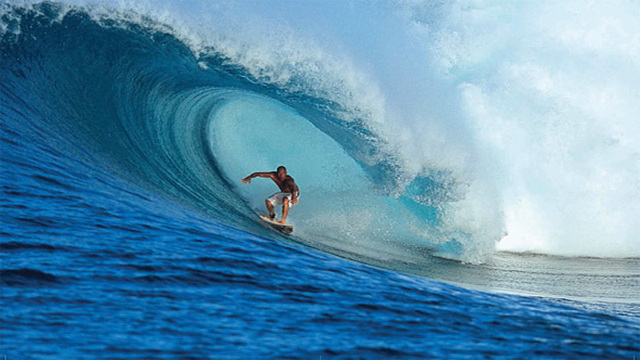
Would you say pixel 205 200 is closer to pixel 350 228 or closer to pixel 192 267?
pixel 350 228

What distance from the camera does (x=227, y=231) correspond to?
23.3 ft

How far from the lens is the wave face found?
383 inches

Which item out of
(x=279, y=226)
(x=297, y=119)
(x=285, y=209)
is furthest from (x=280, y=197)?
(x=297, y=119)

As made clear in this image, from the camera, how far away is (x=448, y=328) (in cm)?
464

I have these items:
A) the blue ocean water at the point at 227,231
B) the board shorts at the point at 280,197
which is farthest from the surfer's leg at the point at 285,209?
the blue ocean water at the point at 227,231

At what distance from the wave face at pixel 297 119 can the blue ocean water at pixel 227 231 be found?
42mm

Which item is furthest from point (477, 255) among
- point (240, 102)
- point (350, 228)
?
point (240, 102)

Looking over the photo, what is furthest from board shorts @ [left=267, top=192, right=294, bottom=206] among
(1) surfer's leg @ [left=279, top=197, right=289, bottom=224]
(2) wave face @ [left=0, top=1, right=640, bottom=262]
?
(2) wave face @ [left=0, top=1, right=640, bottom=262]

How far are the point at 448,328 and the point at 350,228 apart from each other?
218 inches

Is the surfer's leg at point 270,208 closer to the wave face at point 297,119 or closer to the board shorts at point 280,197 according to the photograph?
the board shorts at point 280,197

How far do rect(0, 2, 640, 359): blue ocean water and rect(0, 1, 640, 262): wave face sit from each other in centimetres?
4

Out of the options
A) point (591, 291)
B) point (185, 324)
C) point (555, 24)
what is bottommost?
point (185, 324)

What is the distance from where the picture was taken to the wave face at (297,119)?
31.9 ft

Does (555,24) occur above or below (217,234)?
above
